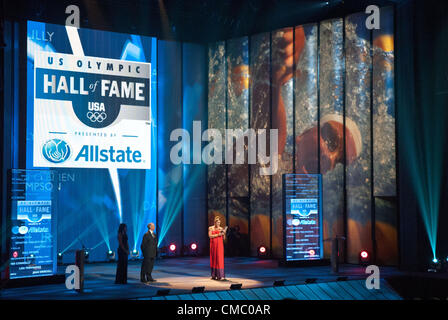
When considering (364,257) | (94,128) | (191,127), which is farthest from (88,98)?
(364,257)

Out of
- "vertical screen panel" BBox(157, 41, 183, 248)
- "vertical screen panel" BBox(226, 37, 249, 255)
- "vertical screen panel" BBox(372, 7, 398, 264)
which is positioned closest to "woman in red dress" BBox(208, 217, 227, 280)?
"vertical screen panel" BBox(372, 7, 398, 264)

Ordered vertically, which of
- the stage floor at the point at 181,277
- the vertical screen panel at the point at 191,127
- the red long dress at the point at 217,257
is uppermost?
the vertical screen panel at the point at 191,127

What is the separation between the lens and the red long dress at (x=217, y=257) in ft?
45.6

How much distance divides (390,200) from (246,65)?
21.7ft

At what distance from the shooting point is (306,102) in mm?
18547

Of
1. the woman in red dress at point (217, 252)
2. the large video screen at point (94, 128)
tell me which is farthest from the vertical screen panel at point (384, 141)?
the large video screen at point (94, 128)

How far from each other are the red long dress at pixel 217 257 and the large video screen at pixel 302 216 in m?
2.46

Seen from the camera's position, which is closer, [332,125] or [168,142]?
[332,125]

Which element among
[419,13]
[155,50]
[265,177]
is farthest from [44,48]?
[419,13]

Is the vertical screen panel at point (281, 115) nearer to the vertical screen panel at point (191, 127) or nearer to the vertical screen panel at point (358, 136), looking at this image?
the vertical screen panel at point (358, 136)

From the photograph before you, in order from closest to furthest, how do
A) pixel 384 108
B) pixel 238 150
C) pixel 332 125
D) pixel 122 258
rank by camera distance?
pixel 122 258 → pixel 384 108 → pixel 332 125 → pixel 238 150

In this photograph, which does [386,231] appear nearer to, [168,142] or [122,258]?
[122,258]

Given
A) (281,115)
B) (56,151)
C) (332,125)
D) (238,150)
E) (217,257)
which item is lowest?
(217,257)

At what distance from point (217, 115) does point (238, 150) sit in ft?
4.96
